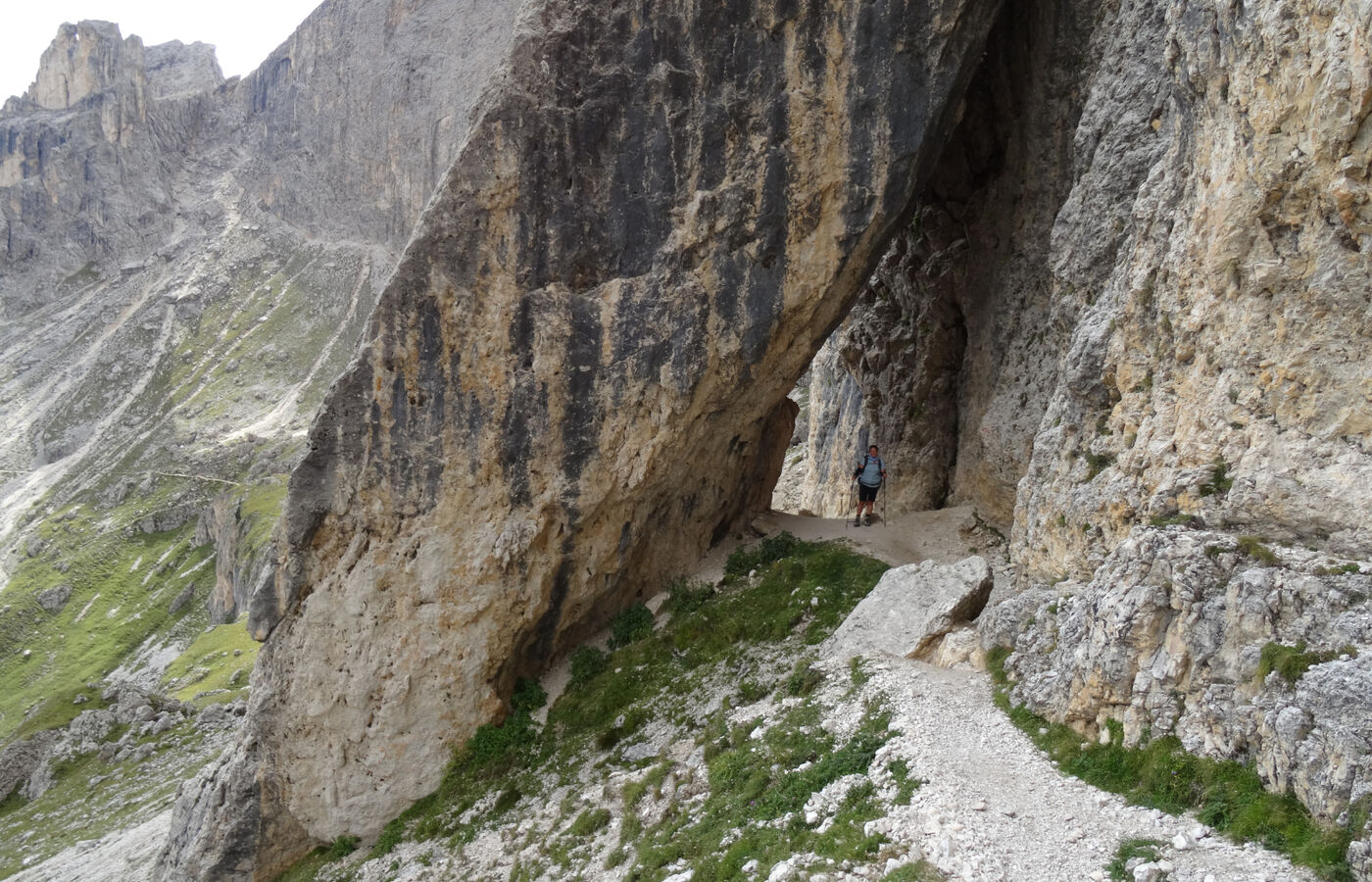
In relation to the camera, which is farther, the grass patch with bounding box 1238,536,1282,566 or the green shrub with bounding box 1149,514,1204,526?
→ the green shrub with bounding box 1149,514,1204,526

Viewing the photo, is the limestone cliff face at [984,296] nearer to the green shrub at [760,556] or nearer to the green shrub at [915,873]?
the green shrub at [760,556]

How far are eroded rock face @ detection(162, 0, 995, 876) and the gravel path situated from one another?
1156 centimetres

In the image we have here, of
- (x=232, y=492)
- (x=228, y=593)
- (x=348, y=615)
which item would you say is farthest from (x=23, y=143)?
(x=348, y=615)

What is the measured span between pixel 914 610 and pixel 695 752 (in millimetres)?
5793

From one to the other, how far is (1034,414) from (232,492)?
341ft

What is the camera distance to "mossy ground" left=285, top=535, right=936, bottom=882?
13.4 meters

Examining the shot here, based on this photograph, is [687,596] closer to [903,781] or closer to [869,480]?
[869,480]

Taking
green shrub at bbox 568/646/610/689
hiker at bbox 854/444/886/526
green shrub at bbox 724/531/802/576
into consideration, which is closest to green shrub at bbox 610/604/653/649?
green shrub at bbox 568/646/610/689

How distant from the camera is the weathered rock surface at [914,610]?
17.8 metres

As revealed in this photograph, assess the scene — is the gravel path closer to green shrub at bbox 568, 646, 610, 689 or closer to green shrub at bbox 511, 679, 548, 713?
green shrub at bbox 568, 646, 610, 689

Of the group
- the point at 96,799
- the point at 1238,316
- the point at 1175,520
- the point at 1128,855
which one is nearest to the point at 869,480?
the point at 1175,520

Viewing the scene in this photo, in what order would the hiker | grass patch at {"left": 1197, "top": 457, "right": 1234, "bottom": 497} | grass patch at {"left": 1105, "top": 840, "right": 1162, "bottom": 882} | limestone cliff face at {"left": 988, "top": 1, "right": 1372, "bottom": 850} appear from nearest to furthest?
grass patch at {"left": 1105, "top": 840, "right": 1162, "bottom": 882} < limestone cliff face at {"left": 988, "top": 1, "right": 1372, "bottom": 850} < grass patch at {"left": 1197, "top": 457, "right": 1234, "bottom": 497} < the hiker

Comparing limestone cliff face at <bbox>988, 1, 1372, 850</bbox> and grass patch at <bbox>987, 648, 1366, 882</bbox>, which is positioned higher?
limestone cliff face at <bbox>988, 1, 1372, 850</bbox>

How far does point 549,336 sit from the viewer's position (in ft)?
71.5
